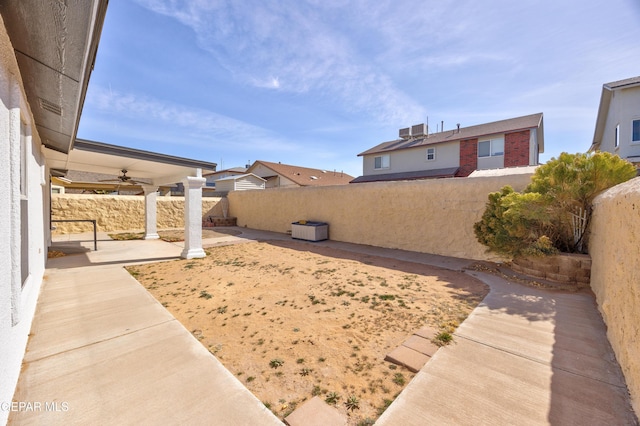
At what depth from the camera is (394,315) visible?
3844 millimetres

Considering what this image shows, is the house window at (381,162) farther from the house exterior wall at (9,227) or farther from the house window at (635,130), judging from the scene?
the house exterior wall at (9,227)

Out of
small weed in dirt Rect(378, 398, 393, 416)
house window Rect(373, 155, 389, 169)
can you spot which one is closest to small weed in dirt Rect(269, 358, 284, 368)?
small weed in dirt Rect(378, 398, 393, 416)

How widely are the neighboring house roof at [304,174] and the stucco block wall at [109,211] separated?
1095cm

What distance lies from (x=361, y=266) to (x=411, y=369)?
4300 millimetres

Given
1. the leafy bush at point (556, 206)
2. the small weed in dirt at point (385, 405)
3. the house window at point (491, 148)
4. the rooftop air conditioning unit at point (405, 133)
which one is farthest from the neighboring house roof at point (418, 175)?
the small weed in dirt at point (385, 405)

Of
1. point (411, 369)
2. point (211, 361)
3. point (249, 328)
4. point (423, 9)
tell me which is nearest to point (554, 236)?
point (411, 369)

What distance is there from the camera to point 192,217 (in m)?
7.70

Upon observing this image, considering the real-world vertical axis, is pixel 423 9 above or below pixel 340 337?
above

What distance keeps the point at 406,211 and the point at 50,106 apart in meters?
8.85

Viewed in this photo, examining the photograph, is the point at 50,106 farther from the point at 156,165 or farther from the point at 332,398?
the point at 332,398

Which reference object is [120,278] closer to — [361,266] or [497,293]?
[361,266]

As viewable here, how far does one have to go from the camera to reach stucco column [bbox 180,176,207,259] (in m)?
7.54

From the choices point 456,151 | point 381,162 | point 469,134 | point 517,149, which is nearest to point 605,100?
point 517,149

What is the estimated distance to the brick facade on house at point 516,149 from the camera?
587 inches
